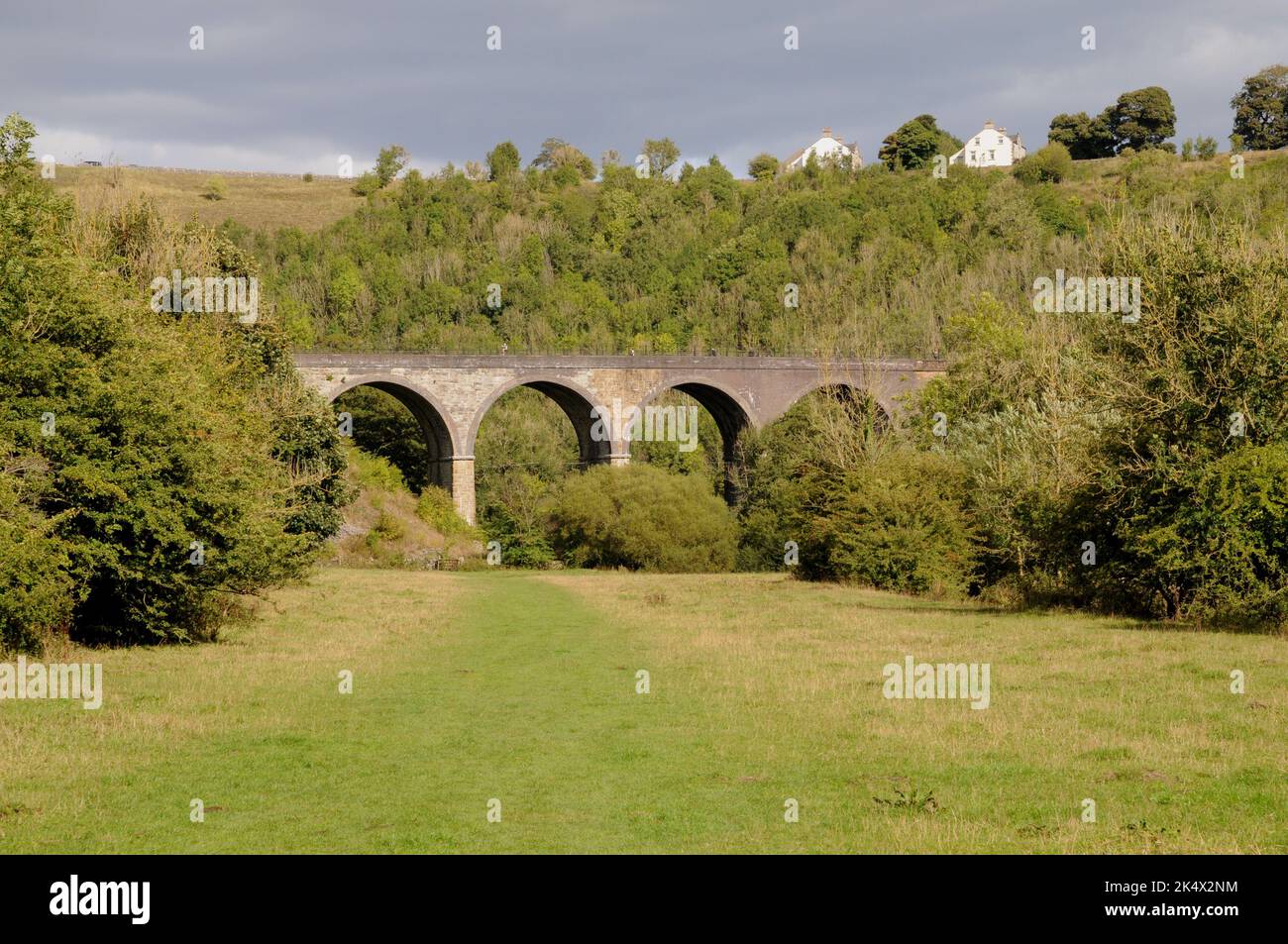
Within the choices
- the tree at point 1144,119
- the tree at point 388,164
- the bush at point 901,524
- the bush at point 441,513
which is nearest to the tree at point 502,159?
the tree at point 388,164

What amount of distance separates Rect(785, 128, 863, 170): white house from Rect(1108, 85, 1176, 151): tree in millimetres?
29925

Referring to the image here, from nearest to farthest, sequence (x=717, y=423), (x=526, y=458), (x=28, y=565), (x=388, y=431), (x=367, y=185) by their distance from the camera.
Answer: (x=28, y=565)
(x=717, y=423)
(x=388, y=431)
(x=526, y=458)
(x=367, y=185)

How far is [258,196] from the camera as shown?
148875 millimetres

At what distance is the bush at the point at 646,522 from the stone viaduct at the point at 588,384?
8170 millimetres

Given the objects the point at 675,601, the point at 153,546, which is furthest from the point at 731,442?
the point at 153,546

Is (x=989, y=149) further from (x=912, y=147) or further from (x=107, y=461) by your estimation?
(x=107, y=461)

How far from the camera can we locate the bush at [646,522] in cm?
5525

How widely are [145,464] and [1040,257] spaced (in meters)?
92.8

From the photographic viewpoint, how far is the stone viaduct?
6222cm

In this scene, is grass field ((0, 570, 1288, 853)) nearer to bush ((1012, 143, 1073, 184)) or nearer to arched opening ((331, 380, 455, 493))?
arched opening ((331, 380, 455, 493))

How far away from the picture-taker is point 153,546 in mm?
20750

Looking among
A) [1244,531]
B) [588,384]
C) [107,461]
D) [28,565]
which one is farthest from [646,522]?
[28,565]

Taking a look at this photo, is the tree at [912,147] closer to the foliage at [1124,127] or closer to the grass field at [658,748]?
the foliage at [1124,127]

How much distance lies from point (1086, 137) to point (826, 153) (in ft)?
97.5
